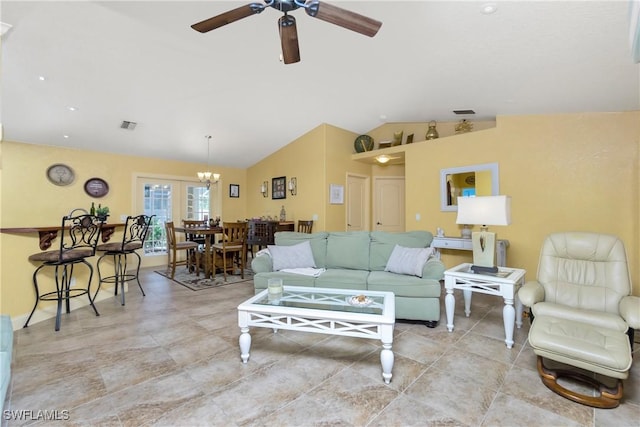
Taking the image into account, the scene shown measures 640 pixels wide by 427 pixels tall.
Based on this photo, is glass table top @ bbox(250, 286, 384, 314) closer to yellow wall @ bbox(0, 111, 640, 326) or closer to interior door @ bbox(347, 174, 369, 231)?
yellow wall @ bbox(0, 111, 640, 326)

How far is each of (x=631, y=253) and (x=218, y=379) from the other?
4.66m

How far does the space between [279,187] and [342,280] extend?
402cm

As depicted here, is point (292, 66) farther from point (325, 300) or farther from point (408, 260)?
point (325, 300)

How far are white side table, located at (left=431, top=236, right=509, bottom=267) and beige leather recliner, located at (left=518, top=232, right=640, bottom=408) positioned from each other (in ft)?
4.32

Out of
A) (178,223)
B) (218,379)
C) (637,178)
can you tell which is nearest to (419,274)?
(218,379)

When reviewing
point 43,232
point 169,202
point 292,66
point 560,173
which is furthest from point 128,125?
point 560,173

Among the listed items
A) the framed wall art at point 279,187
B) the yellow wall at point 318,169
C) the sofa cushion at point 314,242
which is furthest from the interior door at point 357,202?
the sofa cushion at point 314,242

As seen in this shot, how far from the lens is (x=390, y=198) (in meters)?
6.63

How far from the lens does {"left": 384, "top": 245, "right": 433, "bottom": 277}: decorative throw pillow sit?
310 centimetres

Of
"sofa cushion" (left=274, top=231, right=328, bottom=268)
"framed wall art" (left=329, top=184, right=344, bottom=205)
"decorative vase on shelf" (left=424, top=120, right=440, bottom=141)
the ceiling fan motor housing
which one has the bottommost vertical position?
"sofa cushion" (left=274, top=231, right=328, bottom=268)

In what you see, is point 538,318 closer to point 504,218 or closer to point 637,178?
point 504,218

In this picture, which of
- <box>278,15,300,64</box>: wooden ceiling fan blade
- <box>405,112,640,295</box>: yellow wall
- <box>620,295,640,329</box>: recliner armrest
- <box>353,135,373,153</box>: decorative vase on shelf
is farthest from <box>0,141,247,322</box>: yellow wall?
<box>405,112,640,295</box>: yellow wall

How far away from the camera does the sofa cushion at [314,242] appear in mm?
3727

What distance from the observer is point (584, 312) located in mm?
2180
